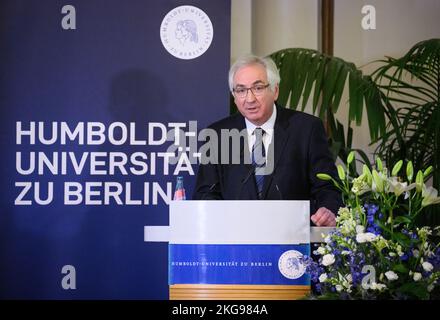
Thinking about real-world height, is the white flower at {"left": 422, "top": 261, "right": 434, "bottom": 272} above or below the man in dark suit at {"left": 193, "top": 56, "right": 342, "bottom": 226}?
below

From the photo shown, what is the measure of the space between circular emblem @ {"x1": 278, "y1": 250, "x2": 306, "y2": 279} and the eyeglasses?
0.96 metres

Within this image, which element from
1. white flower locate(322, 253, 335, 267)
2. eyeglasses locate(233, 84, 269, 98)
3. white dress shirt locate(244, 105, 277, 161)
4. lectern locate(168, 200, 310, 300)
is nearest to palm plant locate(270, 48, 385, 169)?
white dress shirt locate(244, 105, 277, 161)

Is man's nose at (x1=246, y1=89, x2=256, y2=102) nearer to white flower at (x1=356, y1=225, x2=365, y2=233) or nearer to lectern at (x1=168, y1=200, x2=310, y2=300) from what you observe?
lectern at (x1=168, y1=200, x2=310, y2=300)

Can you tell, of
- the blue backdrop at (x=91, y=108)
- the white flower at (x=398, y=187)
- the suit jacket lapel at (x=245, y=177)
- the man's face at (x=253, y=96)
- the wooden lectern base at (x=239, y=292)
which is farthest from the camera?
the blue backdrop at (x=91, y=108)

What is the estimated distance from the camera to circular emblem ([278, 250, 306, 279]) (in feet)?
8.93

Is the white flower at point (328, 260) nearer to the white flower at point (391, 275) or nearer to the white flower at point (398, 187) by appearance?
the white flower at point (391, 275)

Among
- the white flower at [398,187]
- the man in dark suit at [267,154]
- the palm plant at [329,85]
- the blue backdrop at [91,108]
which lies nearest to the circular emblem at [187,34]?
the blue backdrop at [91,108]

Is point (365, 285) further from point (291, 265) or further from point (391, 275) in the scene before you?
point (291, 265)

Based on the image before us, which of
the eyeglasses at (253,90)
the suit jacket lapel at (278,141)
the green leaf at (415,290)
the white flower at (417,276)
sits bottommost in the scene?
the green leaf at (415,290)

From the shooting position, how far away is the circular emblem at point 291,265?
2.72 meters

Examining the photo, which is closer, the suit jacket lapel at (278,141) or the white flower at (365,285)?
the white flower at (365,285)

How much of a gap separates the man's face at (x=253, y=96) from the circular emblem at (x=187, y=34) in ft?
3.16

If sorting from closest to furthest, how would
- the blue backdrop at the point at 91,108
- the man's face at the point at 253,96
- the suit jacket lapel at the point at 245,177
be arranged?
the suit jacket lapel at the point at 245,177 < the man's face at the point at 253,96 < the blue backdrop at the point at 91,108

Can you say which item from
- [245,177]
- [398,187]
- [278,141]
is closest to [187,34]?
[278,141]
